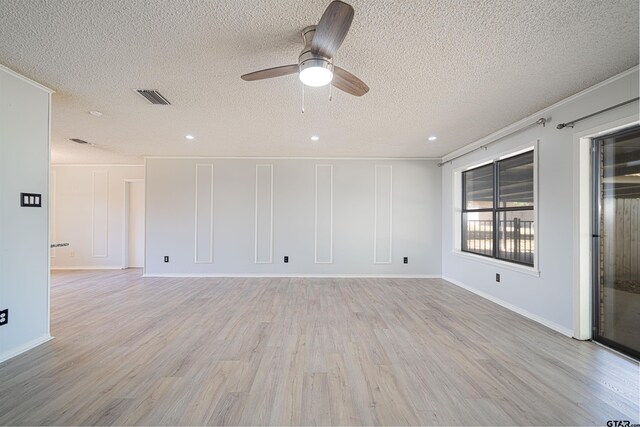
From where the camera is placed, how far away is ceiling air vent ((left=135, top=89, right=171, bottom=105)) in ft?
8.45

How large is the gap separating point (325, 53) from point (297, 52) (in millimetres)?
452

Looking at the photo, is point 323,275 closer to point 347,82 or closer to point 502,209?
point 502,209

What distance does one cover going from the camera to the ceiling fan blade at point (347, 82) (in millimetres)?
1824

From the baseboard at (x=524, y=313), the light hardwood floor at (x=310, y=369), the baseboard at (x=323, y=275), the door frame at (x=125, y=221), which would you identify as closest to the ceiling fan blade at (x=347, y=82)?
the light hardwood floor at (x=310, y=369)

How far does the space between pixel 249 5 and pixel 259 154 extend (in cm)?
375

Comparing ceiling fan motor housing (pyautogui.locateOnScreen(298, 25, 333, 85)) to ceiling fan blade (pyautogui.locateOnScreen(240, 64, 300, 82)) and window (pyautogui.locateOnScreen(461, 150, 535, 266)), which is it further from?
window (pyautogui.locateOnScreen(461, 150, 535, 266))

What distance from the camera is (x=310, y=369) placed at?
2059mm

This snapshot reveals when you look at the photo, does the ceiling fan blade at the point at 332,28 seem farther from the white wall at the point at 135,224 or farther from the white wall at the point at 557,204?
the white wall at the point at 135,224

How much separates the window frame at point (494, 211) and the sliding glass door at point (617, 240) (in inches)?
22.8

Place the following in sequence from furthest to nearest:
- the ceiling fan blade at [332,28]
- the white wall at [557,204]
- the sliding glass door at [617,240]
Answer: the white wall at [557,204]
the sliding glass door at [617,240]
the ceiling fan blade at [332,28]

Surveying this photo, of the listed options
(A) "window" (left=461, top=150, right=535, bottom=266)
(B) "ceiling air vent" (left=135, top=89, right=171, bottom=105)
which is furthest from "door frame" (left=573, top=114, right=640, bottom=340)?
(B) "ceiling air vent" (left=135, top=89, right=171, bottom=105)

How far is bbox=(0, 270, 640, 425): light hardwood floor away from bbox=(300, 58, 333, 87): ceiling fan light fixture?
209 cm

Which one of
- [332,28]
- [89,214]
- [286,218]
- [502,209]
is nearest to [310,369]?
[332,28]

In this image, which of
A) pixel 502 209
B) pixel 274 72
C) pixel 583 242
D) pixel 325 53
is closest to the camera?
pixel 325 53
